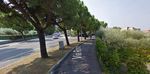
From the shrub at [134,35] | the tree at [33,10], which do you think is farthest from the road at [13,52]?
the shrub at [134,35]

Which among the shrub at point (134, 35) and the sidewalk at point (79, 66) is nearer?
the sidewalk at point (79, 66)

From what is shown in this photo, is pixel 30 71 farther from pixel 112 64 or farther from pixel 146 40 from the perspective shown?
pixel 146 40

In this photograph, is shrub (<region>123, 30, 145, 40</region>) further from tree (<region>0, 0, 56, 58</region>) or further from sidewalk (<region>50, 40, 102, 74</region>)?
tree (<region>0, 0, 56, 58</region>)

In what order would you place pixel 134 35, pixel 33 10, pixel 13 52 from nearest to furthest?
pixel 33 10, pixel 134 35, pixel 13 52

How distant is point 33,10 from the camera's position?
66.0 feet

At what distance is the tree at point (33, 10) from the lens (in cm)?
1771

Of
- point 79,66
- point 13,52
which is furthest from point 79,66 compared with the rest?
point 13,52

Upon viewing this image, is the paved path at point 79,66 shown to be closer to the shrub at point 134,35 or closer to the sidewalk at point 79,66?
Result: the sidewalk at point 79,66

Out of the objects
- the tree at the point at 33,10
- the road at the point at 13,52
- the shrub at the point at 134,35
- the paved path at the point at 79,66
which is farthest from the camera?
the road at the point at 13,52

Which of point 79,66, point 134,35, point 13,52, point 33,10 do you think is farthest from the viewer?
point 13,52

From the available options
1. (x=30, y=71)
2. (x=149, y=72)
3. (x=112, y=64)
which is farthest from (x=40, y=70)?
(x=149, y=72)

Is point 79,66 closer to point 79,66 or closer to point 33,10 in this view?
point 79,66

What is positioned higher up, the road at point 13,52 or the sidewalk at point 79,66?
the road at point 13,52

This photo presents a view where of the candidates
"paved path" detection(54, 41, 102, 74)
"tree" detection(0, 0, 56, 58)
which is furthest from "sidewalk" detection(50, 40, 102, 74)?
"tree" detection(0, 0, 56, 58)
